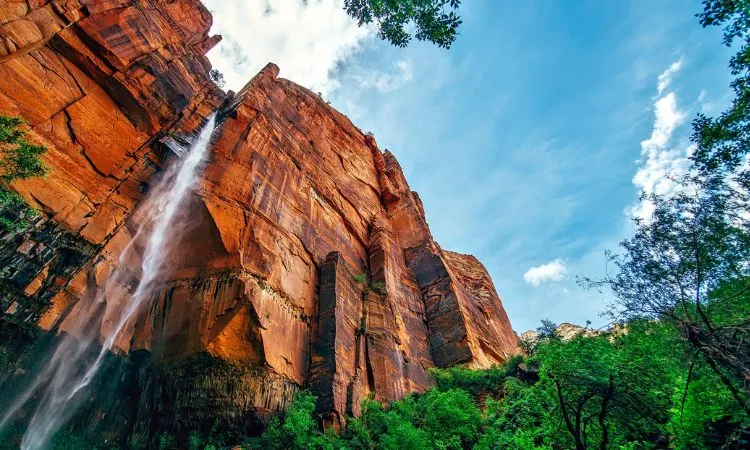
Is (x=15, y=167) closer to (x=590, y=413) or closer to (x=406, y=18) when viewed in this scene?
(x=406, y=18)

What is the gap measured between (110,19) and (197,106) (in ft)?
20.0

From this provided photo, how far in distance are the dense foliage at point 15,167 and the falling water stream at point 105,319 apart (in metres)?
3.83

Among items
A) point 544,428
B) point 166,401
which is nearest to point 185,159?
point 166,401

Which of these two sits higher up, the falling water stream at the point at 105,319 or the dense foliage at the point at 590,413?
the falling water stream at the point at 105,319

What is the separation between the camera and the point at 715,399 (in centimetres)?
740

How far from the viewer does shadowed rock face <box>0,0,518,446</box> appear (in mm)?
14477

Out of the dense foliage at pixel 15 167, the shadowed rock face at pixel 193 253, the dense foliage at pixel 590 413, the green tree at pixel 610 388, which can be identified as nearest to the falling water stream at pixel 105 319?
the shadowed rock face at pixel 193 253

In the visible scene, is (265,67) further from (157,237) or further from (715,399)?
(715,399)

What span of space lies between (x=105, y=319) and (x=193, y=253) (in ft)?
13.6

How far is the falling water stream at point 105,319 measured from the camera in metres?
14.2

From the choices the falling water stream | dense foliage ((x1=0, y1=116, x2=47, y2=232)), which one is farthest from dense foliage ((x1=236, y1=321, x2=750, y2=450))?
dense foliage ((x1=0, y1=116, x2=47, y2=232))

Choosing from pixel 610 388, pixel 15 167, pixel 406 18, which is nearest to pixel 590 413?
pixel 610 388

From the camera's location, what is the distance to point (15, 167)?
14008mm

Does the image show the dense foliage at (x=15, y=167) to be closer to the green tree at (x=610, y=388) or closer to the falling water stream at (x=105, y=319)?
the falling water stream at (x=105, y=319)
